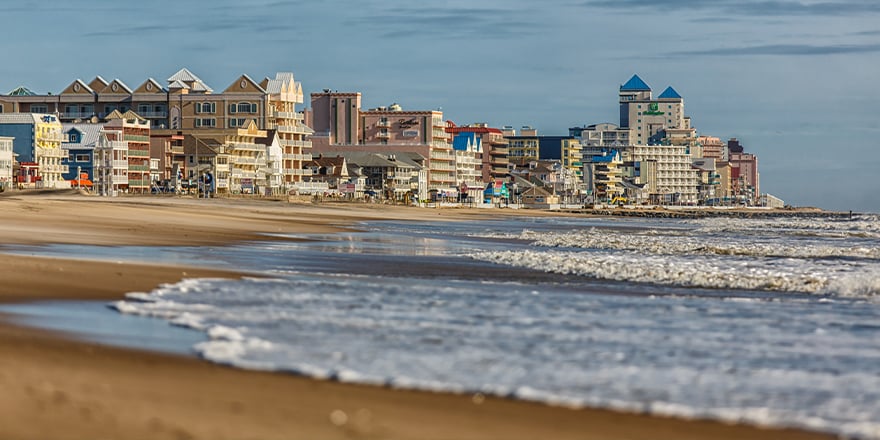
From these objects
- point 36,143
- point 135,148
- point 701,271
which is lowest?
point 701,271

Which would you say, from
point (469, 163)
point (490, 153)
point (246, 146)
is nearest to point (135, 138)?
point (246, 146)

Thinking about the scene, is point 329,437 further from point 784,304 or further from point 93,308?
point 784,304

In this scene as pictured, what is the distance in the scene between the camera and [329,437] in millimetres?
7613

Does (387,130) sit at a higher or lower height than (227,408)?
higher

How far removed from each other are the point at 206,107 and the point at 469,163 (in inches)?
2202

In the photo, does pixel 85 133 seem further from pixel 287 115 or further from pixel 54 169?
pixel 287 115

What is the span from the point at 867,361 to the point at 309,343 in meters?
5.53

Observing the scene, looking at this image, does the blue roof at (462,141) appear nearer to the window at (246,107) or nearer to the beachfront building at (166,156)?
the window at (246,107)

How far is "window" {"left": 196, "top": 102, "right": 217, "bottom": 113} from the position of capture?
5276 inches

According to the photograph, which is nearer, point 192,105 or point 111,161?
point 111,161

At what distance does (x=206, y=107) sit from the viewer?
440 feet

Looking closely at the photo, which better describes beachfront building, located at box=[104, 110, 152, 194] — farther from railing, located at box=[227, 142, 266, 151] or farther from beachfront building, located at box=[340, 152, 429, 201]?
beachfront building, located at box=[340, 152, 429, 201]

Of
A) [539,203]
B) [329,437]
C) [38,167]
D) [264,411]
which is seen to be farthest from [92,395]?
[539,203]

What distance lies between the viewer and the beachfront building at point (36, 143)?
11062 centimetres
